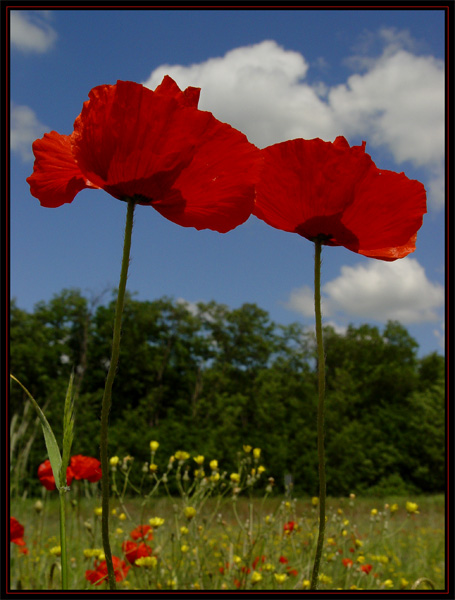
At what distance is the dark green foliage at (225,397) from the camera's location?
17172mm

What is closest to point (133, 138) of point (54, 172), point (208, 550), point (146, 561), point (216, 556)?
point (54, 172)

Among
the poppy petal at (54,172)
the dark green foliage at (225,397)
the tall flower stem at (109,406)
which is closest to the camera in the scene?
the tall flower stem at (109,406)

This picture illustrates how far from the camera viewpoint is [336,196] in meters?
0.76

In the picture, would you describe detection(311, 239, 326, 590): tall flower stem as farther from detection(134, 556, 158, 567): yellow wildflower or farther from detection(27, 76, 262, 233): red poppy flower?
detection(134, 556, 158, 567): yellow wildflower

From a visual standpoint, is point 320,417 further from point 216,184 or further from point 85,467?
point 85,467

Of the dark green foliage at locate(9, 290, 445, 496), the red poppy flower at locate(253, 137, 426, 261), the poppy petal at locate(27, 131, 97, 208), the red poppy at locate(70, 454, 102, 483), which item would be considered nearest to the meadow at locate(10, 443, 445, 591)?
the red poppy at locate(70, 454, 102, 483)

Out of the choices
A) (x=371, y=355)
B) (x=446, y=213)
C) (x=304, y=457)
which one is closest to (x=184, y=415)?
(x=304, y=457)

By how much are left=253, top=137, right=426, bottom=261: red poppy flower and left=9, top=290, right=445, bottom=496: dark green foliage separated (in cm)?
1573

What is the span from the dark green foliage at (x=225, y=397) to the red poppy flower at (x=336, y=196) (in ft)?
51.6

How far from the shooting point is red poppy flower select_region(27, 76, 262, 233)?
2.10 ft

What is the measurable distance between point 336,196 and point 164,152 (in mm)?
259

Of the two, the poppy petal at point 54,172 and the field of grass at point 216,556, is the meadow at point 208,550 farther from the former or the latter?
the poppy petal at point 54,172

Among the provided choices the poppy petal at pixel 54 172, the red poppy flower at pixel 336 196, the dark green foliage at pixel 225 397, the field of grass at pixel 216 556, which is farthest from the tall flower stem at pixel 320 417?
the dark green foliage at pixel 225 397

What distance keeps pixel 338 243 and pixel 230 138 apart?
256 millimetres
